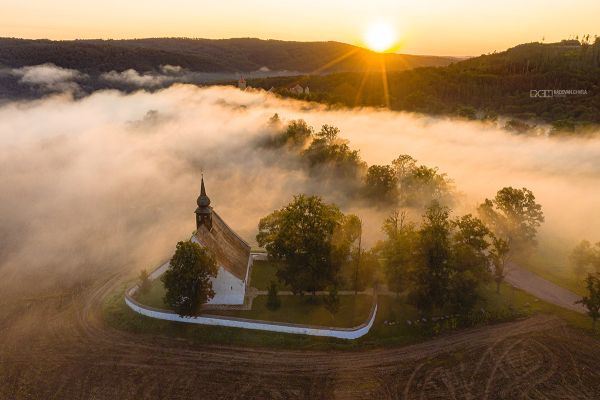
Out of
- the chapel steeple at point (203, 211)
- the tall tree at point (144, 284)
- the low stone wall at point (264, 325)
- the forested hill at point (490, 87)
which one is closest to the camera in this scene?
the low stone wall at point (264, 325)

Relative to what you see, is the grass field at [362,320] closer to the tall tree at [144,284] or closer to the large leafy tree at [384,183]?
the tall tree at [144,284]

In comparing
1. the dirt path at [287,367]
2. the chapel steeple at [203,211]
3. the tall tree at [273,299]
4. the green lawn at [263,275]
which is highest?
the chapel steeple at [203,211]

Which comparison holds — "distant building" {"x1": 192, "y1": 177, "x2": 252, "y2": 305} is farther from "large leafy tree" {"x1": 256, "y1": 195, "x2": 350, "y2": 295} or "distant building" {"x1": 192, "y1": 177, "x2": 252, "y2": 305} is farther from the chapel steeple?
"large leafy tree" {"x1": 256, "y1": 195, "x2": 350, "y2": 295}

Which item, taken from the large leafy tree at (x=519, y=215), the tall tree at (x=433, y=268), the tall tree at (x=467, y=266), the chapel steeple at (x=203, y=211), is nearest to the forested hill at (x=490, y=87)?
the large leafy tree at (x=519, y=215)

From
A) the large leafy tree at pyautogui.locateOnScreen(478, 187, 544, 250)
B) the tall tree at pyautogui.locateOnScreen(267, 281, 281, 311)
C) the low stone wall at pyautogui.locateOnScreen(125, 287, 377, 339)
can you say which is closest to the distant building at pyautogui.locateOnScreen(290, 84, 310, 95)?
the large leafy tree at pyautogui.locateOnScreen(478, 187, 544, 250)

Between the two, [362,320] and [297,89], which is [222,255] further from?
[297,89]

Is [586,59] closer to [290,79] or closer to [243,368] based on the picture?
[290,79]
